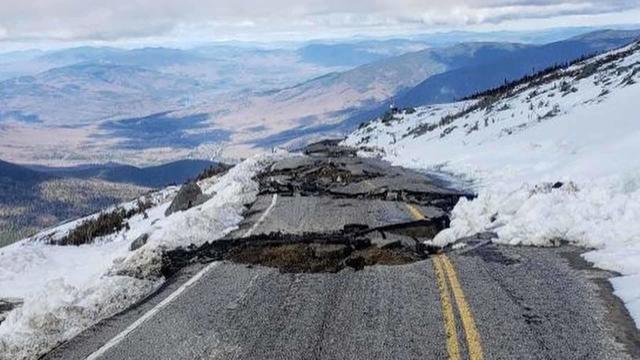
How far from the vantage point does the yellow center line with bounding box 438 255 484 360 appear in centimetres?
674

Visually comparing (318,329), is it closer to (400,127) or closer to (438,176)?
(438,176)

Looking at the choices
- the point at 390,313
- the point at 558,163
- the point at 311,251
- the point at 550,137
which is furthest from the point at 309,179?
the point at 390,313

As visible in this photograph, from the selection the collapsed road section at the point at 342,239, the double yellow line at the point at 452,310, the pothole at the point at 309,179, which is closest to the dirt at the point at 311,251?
the collapsed road section at the point at 342,239

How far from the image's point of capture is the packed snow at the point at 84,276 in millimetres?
8453

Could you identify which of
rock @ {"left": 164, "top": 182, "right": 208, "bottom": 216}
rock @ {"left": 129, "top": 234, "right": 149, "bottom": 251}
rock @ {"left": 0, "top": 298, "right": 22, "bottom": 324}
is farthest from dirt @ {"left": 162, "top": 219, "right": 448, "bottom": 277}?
rock @ {"left": 164, "top": 182, "right": 208, "bottom": 216}

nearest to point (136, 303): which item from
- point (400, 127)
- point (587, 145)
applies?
point (587, 145)

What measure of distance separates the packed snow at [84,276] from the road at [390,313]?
0.42 m

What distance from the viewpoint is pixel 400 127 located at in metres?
61.1

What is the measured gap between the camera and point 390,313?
26.6 feet

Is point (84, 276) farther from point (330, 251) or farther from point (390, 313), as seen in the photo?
point (390, 313)

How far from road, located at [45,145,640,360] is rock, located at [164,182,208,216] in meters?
10.2

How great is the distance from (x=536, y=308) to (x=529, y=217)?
167 inches

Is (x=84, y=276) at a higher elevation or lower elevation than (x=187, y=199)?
lower

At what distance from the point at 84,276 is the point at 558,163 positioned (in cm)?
1432
